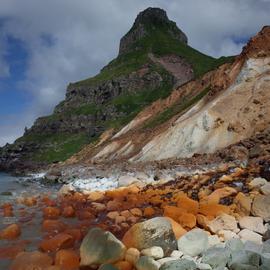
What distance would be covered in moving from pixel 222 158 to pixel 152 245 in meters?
21.2

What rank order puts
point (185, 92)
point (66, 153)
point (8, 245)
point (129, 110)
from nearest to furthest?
point (8, 245)
point (185, 92)
point (66, 153)
point (129, 110)

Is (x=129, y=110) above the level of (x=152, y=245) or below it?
above

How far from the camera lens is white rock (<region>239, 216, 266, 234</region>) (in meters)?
16.3

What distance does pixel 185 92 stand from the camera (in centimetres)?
8262

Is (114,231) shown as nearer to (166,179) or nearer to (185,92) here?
(166,179)

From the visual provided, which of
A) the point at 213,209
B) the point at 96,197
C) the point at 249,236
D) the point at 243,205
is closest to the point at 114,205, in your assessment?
the point at 96,197

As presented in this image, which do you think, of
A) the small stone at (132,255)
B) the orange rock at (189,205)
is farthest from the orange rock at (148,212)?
the small stone at (132,255)

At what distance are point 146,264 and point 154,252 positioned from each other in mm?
802

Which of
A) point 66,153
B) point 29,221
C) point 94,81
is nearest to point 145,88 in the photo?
point 94,81

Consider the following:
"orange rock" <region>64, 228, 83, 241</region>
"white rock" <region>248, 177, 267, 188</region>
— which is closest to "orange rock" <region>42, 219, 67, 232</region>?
"orange rock" <region>64, 228, 83, 241</region>

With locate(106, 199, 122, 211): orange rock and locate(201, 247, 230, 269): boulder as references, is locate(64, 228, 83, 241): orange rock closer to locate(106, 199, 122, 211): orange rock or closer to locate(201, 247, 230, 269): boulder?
locate(106, 199, 122, 211): orange rock

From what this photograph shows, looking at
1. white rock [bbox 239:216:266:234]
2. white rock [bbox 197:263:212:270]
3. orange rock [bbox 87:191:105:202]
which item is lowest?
white rock [bbox 197:263:212:270]

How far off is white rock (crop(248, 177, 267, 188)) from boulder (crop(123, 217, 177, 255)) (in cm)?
791

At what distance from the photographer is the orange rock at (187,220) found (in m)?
17.8
